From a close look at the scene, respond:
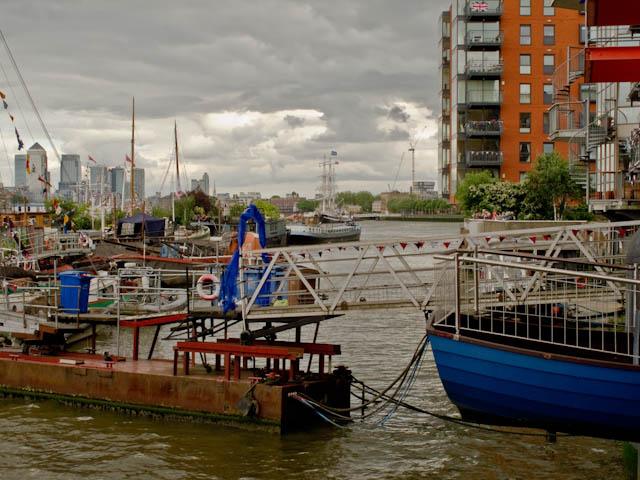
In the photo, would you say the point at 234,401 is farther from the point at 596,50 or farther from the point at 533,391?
the point at 596,50

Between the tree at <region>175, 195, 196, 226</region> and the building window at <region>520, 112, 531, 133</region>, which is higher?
the building window at <region>520, 112, 531, 133</region>

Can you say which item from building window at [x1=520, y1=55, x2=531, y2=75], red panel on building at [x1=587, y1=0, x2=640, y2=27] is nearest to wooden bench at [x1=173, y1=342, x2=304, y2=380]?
red panel on building at [x1=587, y1=0, x2=640, y2=27]

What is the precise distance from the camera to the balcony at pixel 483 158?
75.8m

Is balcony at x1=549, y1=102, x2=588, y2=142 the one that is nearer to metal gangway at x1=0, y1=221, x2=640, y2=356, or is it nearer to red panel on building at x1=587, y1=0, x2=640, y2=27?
metal gangway at x1=0, y1=221, x2=640, y2=356

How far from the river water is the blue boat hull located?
1895 millimetres

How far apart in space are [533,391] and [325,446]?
198 inches

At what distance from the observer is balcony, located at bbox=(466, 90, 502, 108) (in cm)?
7562

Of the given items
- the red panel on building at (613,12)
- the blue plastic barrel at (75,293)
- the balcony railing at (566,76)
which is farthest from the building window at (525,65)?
the blue plastic barrel at (75,293)

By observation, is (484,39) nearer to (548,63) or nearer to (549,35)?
(549,35)

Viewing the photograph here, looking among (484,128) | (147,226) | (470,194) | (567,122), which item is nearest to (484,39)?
(484,128)

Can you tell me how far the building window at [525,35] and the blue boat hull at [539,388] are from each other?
67.2 m

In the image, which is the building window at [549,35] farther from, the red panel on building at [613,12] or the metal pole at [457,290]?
the metal pole at [457,290]

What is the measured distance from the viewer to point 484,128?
248ft

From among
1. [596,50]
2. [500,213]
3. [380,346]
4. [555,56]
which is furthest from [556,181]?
[596,50]
